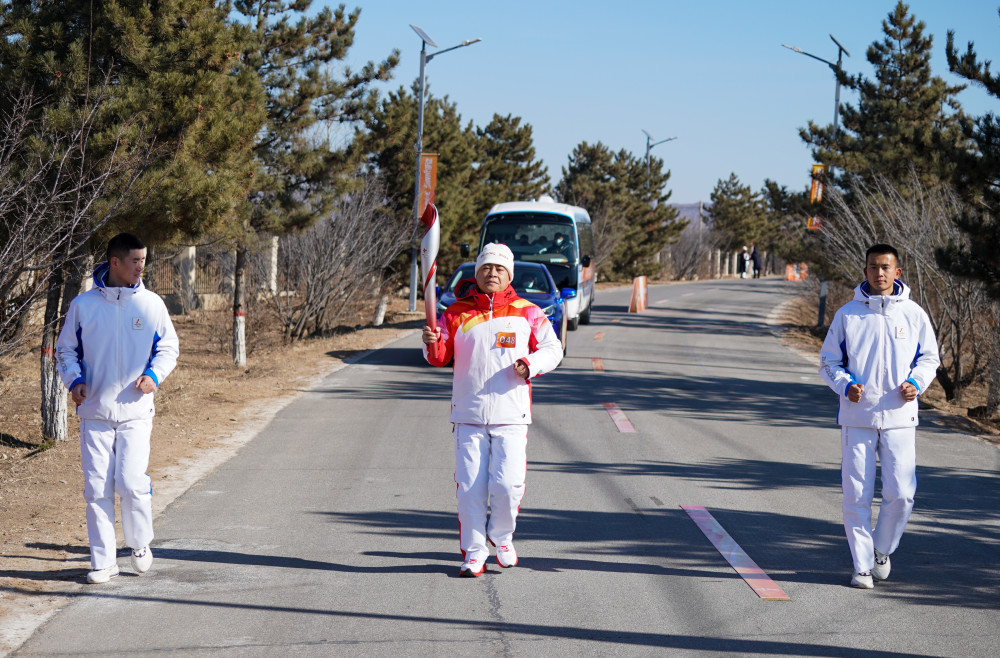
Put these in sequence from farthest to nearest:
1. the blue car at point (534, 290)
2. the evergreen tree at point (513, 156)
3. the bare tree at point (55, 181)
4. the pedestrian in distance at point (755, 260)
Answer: the pedestrian in distance at point (755, 260) < the evergreen tree at point (513, 156) < the blue car at point (534, 290) < the bare tree at point (55, 181)

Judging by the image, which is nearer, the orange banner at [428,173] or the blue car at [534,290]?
the blue car at [534,290]

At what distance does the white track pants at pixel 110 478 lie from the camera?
555 cm

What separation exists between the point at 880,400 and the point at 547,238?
63.0 feet

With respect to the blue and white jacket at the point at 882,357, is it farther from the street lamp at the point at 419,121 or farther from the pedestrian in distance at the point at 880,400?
the street lamp at the point at 419,121

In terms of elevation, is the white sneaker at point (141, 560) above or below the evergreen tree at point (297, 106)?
below

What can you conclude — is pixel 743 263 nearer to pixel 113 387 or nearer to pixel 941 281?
pixel 941 281

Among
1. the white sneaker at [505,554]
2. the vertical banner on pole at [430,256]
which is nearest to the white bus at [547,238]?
the white sneaker at [505,554]

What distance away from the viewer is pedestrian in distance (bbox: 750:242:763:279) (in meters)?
77.8

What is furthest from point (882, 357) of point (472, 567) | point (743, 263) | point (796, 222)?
point (743, 263)

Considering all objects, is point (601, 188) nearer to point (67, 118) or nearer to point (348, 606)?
point (67, 118)

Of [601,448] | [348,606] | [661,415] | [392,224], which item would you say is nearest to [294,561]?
[348,606]

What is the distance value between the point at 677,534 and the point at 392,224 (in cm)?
2023

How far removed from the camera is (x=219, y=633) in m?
4.87

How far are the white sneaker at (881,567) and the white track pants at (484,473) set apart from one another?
2076mm
